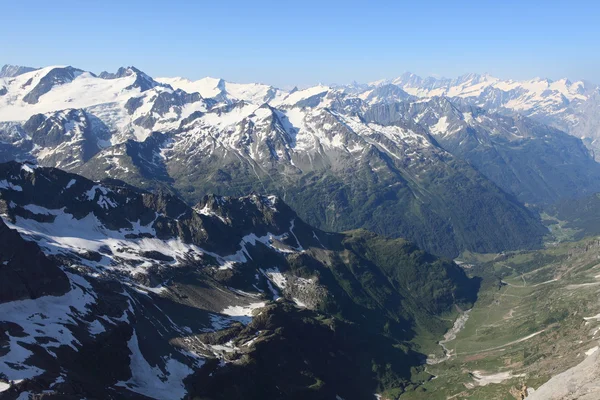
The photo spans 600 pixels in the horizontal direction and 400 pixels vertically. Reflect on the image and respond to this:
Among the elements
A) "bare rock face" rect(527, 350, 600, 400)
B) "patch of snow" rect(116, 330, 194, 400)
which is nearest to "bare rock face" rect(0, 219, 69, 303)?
"patch of snow" rect(116, 330, 194, 400)

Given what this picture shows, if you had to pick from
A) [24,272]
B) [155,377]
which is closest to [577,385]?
[155,377]

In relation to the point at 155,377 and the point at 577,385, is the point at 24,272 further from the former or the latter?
the point at 577,385

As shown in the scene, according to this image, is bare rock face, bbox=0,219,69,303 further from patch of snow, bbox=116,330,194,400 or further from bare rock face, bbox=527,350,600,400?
bare rock face, bbox=527,350,600,400

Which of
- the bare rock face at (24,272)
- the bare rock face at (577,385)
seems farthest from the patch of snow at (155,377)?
the bare rock face at (577,385)

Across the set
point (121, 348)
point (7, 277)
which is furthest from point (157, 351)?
point (7, 277)

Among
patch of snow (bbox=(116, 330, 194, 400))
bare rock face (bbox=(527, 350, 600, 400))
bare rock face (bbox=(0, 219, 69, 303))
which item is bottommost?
patch of snow (bbox=(116, 330, 194, 400))

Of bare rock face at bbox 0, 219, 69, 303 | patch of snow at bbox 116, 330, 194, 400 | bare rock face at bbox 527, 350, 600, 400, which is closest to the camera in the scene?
bare rock face at bbox 527, 350, 600, 400

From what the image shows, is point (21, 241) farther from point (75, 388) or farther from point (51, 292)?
point (75, 388)

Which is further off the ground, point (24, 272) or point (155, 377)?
point (24, 272)

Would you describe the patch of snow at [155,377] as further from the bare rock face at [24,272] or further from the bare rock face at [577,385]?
the bare rock face at [577,385]
